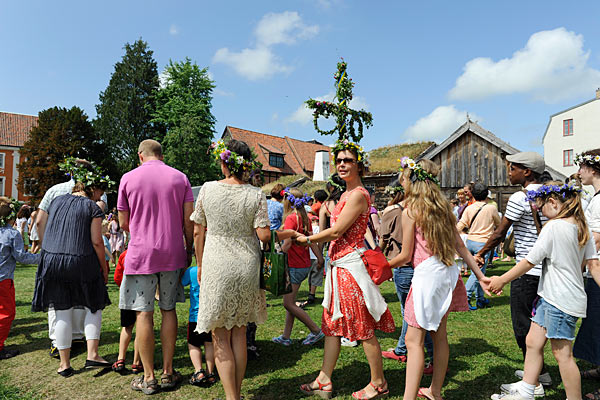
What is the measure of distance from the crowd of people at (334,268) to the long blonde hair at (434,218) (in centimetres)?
1

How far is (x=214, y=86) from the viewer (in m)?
36.8

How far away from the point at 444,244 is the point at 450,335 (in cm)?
281

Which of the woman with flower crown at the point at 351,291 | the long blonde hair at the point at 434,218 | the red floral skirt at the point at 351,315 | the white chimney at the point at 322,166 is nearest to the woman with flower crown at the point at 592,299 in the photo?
the long blonde hair at the point at 434,218

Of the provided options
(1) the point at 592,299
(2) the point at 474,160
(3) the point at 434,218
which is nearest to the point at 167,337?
(3) the point at 434,218

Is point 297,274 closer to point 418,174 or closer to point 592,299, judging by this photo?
point 418,174

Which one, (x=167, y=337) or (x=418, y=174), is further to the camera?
(x=167, y=337)

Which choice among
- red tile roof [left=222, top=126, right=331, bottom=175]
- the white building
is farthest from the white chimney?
the white building

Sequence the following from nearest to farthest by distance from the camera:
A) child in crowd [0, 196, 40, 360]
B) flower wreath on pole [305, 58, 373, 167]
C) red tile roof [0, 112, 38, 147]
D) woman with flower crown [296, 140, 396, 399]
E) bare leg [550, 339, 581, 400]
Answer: bare leg [550, 339, 581, 400] < woman with flower crown [296, 140, 396, 399] < child in crowd [0, 196, 40, 360] < flower wreath on pole [305, 58, 373, 167] < red tile roof [0, 112, 38, 147]

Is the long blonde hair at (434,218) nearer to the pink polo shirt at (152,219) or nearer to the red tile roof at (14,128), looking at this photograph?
the pink polo shirt at (152,219)

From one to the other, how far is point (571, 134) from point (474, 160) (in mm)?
33088

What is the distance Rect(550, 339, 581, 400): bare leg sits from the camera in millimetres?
2867

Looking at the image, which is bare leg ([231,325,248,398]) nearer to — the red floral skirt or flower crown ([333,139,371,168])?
the red floral skirt

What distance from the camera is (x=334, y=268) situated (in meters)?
3.35

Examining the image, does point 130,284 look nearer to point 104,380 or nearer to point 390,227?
point 104,380
